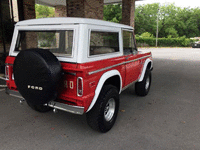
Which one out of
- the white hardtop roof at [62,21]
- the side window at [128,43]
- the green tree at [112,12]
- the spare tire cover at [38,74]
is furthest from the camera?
the green tree at [112,12]

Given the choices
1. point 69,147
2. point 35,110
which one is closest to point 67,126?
point 69,147

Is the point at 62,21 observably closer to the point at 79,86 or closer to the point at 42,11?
the point at 79,86

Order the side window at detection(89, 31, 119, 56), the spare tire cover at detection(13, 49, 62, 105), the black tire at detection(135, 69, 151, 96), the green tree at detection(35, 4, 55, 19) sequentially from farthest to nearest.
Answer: the green tree at detection(35, 4, 55, 19) → the black tire at detection(135, 69, 151, 96) → the side window at detection(89, 31, 119, 56) → the spare tire cover at detection(13, 49, 62, 105)

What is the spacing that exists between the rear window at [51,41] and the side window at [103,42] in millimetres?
376

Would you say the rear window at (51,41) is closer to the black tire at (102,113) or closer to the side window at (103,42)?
the side window at (103,42)

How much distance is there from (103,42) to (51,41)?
3.31ft

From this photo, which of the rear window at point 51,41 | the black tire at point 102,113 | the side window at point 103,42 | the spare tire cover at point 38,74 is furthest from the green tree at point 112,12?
the spare tire cover at point 38,74

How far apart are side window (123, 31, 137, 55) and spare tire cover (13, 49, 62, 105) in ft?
6.22

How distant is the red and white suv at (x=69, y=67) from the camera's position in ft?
8.45

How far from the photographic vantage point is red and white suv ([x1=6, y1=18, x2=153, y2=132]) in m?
2.57

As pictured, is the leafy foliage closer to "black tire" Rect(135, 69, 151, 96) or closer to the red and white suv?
"black tire" Rect(135, 69, 151, 96)

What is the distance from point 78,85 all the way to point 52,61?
52 cm

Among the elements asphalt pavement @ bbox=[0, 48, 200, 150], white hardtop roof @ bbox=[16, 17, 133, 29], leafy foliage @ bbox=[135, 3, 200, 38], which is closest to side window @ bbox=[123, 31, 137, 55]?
white hardtop roof @ bbox=[16, 17, 133, 29]

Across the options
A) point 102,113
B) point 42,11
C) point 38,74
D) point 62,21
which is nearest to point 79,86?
point 38,74
